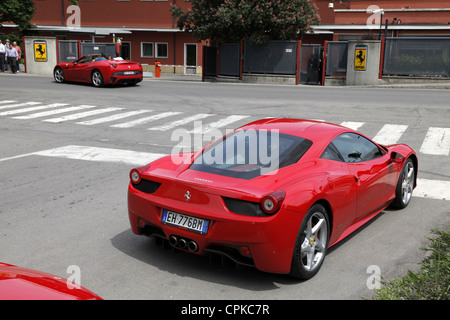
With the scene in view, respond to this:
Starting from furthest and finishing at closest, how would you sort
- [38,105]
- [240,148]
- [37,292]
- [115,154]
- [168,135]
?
[38,105], [168,135], [115,154], [240,148], [37,292]

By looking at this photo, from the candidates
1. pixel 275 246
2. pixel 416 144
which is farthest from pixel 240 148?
pixel 416 144

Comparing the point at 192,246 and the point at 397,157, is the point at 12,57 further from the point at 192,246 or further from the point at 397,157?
the point at 192,246

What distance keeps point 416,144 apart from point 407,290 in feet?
25.7

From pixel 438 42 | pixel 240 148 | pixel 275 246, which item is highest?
pixel 438 42

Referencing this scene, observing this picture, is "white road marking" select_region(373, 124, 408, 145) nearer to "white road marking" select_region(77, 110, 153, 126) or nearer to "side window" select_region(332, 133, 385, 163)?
"side window" select_region(332, 133, 385, 163)

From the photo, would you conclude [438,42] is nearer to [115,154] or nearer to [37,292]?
[115,154]

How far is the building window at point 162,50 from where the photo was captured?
1832 inches

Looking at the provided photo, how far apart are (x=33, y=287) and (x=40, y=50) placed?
3284cm

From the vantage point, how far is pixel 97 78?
76.4ft

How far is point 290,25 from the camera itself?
29312 millimetres

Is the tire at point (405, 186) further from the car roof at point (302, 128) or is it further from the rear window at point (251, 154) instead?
the rear window at point (251, 154)

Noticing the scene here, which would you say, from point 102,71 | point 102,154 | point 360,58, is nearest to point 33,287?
point 102,154

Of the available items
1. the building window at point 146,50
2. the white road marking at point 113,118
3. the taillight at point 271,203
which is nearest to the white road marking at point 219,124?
the white road marking at point 113,118

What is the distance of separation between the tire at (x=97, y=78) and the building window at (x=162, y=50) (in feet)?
77.6
